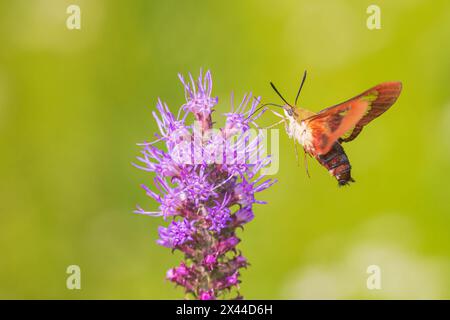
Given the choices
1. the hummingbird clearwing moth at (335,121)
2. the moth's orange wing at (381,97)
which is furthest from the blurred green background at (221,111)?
the moth's orange wing at (381,97)

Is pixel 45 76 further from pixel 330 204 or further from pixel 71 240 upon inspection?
pixel 330 204

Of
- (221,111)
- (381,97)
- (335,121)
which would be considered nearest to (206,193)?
(335,121)

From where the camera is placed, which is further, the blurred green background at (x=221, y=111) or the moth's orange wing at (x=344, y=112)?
the blurred green background at (x=221, y=111)

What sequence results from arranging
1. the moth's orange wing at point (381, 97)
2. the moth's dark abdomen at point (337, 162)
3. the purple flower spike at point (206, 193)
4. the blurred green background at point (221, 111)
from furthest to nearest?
the blurred green background at point (221, 111)
the moth's dark abdomen at point (337, 162)
the moth's orange wing at point (381, 97)
the purple flower spike at point (206, 193)

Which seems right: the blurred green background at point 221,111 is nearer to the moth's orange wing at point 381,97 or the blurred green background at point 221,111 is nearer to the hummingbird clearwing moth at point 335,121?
the hummingbird clearwing moth at point 335,121

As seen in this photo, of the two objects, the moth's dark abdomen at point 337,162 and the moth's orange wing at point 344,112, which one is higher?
the moth's orange wing at point 344,112

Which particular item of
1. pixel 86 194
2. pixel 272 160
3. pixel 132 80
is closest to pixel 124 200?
pixel 86 194
